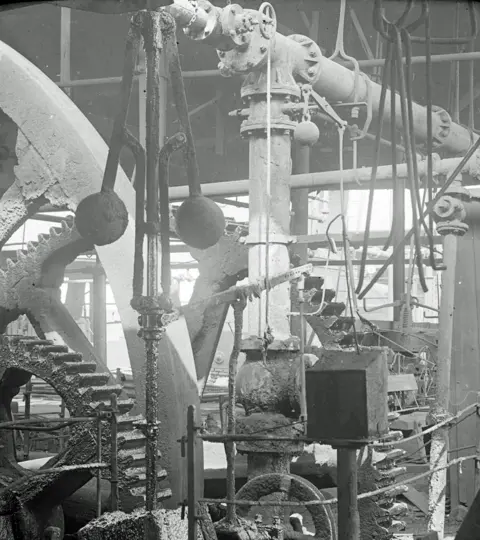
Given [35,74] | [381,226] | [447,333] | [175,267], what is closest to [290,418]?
[447,333]

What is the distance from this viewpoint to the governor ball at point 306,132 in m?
9.12

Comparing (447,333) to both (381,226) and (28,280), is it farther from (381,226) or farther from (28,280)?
(381,226)

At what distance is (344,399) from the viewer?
4.21 metres

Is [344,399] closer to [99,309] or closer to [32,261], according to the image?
[32,261]

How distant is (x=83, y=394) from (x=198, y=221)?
3319mm

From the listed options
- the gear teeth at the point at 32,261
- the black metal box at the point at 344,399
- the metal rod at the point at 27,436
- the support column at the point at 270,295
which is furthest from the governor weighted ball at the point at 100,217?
the metal rod at the point at 27,436

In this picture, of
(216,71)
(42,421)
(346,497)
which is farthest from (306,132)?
(346,497)

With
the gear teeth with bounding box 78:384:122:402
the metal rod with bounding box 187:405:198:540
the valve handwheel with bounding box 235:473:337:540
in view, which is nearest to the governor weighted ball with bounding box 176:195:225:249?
the metal rod with bounding box 187:405:198:540

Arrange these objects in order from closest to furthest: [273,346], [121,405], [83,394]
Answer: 1. [121,405]
2. [83,394]
3. [273,346]

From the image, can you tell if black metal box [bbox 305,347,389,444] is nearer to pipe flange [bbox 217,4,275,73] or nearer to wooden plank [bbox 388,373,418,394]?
pipe flange [bbox 217,4,275,73]

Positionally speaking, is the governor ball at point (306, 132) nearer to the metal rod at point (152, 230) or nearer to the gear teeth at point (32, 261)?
the gear teeth at point (32, 261)

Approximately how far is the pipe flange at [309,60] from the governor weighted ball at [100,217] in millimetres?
4846

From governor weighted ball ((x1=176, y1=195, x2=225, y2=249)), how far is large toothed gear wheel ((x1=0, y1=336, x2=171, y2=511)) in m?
2.34

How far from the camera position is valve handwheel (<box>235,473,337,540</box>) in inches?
269
